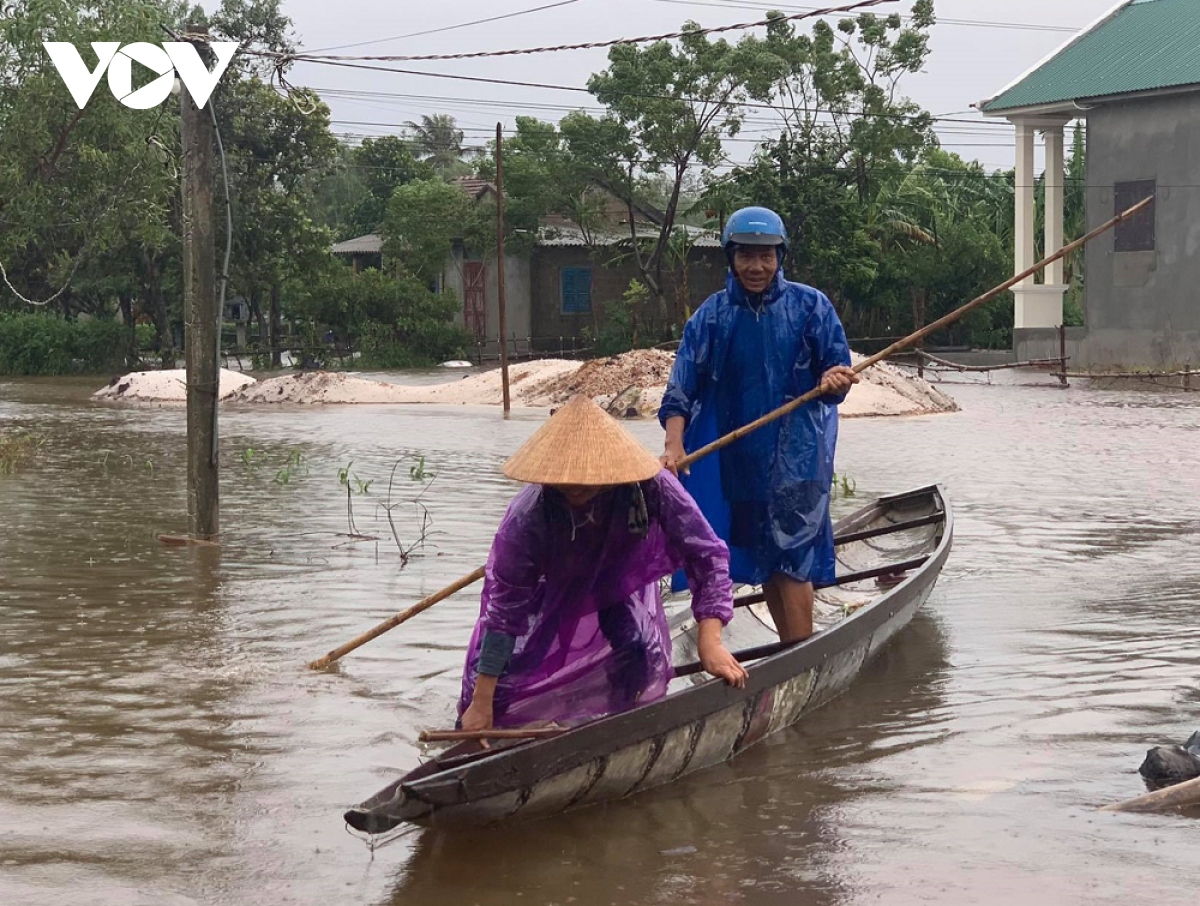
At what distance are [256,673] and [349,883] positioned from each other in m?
2.51

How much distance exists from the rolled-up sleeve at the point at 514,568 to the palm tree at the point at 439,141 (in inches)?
2834

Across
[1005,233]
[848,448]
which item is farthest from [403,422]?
[1005,233]

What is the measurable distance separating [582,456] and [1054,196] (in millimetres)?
29295

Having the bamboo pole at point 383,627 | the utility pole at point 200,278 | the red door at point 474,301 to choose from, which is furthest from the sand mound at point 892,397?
the red door at point 474,301

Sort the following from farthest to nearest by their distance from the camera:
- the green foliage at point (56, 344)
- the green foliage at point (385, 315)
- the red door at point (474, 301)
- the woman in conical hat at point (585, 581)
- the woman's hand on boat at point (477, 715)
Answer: the red door at point (474, 301), the green foliage at point (385, 315), the green foliage at point (56, 344), the woman's hand on boat at point (477, 715), the woman in conical hat at point (585, 581)

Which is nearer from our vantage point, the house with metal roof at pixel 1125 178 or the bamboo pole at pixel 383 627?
the bamboo pole at pixel 383 627

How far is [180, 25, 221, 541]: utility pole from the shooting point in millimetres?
9250

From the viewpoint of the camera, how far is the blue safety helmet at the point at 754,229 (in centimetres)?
578

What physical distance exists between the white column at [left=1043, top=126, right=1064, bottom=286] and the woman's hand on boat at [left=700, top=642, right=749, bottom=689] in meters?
28.3

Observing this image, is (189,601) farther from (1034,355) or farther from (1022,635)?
(1034,355)

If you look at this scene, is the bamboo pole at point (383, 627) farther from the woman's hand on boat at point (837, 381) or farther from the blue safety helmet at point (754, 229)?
the blue safety helmet at point (754, 229)

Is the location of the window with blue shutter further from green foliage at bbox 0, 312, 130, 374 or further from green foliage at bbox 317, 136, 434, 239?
green foliage at bbox 317, 136, 434, 239

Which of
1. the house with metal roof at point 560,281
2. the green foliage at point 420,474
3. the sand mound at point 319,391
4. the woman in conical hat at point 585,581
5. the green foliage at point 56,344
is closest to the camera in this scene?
the woman in conical hat at point 585,581

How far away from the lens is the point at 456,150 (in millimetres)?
76062
